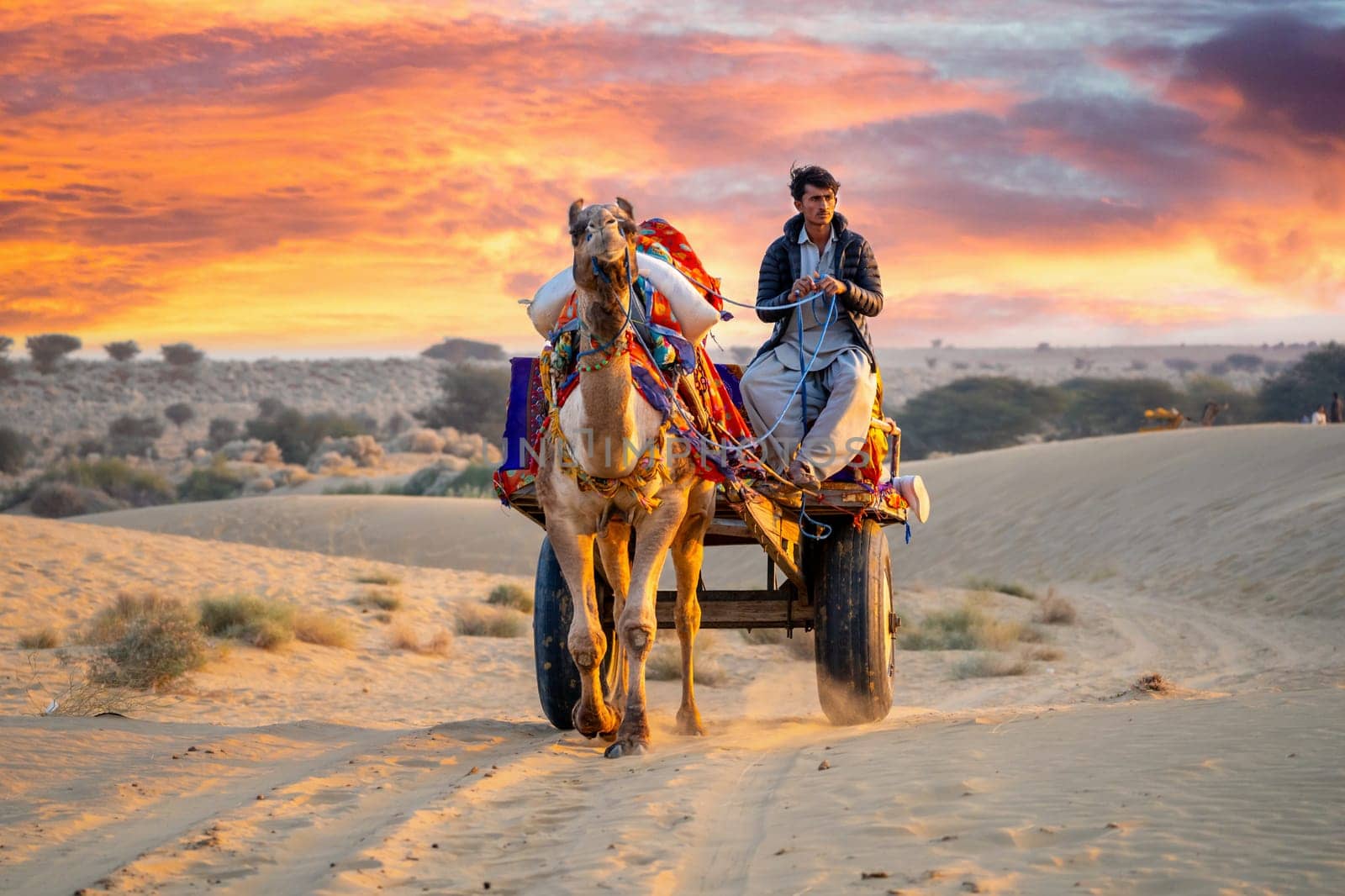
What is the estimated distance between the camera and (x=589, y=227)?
6.71 m

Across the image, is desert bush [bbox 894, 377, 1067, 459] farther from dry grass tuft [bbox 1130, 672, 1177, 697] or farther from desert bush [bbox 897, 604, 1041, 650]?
dry grass tuft [bbox 1130, 672, 1177, 697]

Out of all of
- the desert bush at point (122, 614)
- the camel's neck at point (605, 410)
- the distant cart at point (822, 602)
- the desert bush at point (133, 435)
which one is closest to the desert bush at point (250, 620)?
the desert bush at point (122, 614)

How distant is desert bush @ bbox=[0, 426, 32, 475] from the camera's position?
4959 centimetres

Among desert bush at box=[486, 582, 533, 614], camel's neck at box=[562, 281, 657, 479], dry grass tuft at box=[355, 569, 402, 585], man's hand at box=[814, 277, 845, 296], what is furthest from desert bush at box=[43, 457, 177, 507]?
camel's neck at box=[562, 281, 657, 479]

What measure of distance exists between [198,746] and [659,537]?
2772 millimetres

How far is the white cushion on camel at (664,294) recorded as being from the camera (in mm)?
7609

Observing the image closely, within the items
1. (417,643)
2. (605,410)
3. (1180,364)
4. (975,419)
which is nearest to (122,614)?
(417,643)

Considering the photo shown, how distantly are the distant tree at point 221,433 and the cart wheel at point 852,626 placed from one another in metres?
53.4

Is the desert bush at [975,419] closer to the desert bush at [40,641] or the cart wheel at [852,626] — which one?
the desert bush at [40,641]

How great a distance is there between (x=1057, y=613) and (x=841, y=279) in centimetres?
1083

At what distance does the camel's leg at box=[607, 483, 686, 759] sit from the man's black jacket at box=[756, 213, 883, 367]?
62.2 inches

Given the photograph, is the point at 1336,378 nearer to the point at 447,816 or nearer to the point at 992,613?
the point at 992,613

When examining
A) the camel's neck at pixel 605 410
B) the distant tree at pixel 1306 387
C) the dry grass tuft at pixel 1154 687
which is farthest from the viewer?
the distant tree at pixel 1306 387

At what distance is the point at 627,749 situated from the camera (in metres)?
7.59
